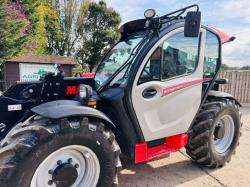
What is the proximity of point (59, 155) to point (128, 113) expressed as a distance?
91cm

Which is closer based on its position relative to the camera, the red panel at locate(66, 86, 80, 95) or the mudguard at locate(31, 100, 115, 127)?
the mudguard at locate(31, 100, 115, 127)

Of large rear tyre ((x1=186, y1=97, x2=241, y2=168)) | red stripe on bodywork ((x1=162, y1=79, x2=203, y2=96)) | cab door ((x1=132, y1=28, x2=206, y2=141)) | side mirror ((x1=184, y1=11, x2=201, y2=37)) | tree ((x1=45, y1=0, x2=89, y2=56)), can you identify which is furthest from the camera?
tree ((x1=45, y1=0, x2=89, y2=56))

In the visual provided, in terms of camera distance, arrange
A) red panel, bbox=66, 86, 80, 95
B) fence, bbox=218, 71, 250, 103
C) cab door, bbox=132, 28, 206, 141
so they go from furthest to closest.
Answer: fence, bbox=218, 71, 250, 103, red panel, bbox=66, 86, 80, 95, cab door, bbox=132, 28, 206, 141

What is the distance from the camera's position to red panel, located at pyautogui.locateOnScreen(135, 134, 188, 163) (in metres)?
3.04

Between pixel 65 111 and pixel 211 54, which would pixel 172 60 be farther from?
pixel 65 111

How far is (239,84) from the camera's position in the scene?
1088 cm

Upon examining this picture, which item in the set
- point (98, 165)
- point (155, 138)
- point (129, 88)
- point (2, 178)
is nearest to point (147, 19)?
point (129, 88)

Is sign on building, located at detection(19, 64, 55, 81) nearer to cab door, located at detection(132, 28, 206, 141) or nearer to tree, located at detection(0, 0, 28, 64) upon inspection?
tree, located at detection(0, 0, 28, 64)

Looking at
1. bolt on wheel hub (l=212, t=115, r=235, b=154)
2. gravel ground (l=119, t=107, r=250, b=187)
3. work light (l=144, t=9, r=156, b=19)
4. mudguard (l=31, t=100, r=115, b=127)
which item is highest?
work light (l=144, t=9, r=156, b=19)

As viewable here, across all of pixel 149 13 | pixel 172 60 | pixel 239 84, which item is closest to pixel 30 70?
pixel 239 84

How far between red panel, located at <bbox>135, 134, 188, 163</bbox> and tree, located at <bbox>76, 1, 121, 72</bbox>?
2051 cm

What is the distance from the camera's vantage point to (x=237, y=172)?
3.78m

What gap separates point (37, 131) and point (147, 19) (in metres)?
1.96

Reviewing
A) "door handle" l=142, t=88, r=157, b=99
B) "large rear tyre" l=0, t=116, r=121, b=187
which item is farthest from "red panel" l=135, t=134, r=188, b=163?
"door handle" l=142, t=88, r=157, b=99
